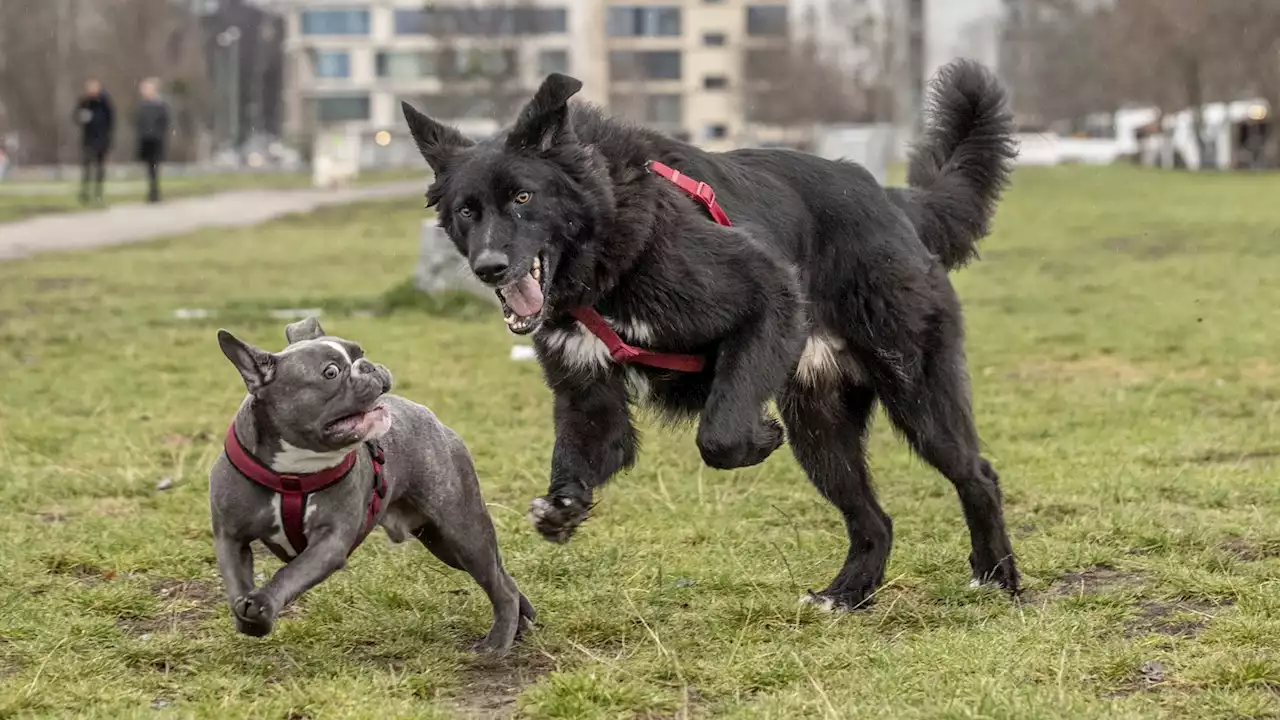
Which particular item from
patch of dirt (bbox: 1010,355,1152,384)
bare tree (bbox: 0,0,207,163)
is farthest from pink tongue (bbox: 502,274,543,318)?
bare tree (bbox: 0,0,207,163)

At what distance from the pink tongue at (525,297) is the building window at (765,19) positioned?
82.2 metres

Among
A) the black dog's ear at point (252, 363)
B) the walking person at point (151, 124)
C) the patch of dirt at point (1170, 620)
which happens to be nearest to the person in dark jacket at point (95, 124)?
the walking person at point (151, 124)

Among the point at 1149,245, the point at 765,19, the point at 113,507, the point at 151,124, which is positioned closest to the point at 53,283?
the point at 113,507

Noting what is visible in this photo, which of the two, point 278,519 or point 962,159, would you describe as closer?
point 278,519

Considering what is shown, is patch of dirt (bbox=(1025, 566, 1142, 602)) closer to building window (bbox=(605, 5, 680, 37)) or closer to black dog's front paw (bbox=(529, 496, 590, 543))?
black dog's front paw (bbox=(529, 496, 590, 543))

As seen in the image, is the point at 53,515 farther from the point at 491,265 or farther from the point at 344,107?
the point at 344,107

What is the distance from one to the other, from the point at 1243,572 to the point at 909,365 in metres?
1.32

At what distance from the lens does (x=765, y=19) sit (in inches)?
3474

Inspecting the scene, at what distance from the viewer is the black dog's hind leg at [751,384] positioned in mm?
4648

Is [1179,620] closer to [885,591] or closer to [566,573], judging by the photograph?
[885,591]

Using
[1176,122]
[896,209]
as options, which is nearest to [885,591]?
[896,209]

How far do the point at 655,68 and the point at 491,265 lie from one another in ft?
→ 305

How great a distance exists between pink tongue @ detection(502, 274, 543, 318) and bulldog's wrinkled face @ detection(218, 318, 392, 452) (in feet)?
1.80

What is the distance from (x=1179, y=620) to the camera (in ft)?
15.1
